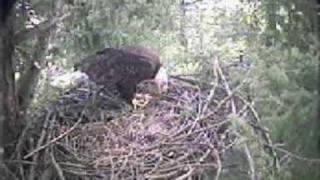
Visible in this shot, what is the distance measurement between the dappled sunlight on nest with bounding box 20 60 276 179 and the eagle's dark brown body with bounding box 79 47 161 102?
0.29 feet

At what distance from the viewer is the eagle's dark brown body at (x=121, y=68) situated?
150 inches

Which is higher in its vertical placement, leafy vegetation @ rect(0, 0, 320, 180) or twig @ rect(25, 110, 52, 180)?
leafy vegetation @ rect(0, 0, 320, 180)

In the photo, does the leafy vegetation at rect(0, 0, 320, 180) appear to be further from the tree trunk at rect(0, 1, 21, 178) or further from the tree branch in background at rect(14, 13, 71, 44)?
the tree trunk at rect(0, 1, 21, 178)

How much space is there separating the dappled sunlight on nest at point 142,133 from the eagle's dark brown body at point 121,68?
89mm

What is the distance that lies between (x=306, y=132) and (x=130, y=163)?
111 cm

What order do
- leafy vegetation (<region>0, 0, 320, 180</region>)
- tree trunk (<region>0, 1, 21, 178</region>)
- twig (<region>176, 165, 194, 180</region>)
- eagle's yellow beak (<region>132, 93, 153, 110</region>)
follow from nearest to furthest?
leafy vegetation (<region>0, 0, 320, 180</region>) → twig (<region>176, 165, 194, 180</region>) → tree trunk (<region>0, 1, 21, 178</region>) → eagle's yellow beak (<region>132, 93, 153, 110</region>)

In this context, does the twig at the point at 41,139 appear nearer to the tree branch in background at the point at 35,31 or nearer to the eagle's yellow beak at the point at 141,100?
the tree branch in background at the point at 35,31

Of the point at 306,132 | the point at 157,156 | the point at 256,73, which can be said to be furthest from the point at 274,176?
the point at 157,156

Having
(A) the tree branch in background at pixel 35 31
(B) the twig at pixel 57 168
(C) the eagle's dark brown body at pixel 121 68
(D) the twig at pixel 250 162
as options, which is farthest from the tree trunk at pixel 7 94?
(D) the twig at pixel 250 162

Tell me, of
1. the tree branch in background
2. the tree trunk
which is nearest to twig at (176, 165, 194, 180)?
the tree trunk

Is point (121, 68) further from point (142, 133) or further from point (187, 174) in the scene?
point (187, 174)

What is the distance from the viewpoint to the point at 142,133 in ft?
11.0

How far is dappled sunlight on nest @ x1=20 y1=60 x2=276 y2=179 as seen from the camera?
298cm

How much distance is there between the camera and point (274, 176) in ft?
7.69
